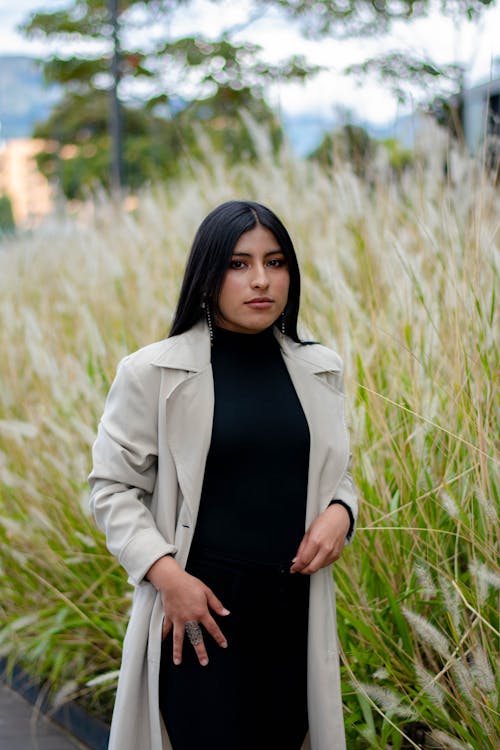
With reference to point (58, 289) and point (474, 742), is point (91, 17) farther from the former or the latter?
point (474, 742)

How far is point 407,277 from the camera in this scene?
3.72m

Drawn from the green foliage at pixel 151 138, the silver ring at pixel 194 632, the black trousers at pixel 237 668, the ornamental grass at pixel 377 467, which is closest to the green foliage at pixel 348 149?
the ornamental grass at pixel 377 467

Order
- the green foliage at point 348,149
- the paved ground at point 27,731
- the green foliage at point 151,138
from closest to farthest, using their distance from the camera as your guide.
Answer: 1. the paved ground at point 27,731
2. the green foliage at point 348,149
3. the green foliage at point 151,138

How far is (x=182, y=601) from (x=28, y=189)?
455 inches

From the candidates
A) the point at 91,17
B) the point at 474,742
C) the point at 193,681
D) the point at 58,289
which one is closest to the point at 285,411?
the point at 193,681

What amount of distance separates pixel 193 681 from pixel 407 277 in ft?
6.51

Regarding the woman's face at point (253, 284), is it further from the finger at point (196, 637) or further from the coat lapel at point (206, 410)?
the finger at point (196, 637)

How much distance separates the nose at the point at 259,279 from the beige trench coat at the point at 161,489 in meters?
0.18

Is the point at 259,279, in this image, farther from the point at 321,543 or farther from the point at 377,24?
the point at 377,24

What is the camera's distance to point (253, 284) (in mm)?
2111

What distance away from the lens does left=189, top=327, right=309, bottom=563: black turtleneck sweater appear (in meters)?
2.12

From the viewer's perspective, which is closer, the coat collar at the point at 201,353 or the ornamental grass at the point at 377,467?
the coat collar at the point at 201,353

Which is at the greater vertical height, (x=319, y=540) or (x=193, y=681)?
(x=319, y=540)

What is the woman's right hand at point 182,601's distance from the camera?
2.03m
